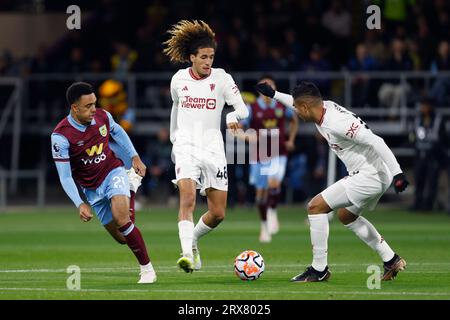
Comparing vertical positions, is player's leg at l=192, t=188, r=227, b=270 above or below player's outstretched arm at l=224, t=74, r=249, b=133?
below

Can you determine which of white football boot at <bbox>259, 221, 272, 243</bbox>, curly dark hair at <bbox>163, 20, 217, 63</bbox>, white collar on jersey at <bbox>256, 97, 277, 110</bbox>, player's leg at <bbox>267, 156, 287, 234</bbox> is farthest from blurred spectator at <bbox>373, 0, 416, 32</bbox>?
curly dark hair at <bbox>163, 20, 217, 63</bbox>

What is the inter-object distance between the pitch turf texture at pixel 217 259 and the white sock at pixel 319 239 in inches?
11.4

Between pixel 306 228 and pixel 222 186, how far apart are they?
8.78m

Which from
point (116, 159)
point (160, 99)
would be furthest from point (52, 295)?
point (160, 99)

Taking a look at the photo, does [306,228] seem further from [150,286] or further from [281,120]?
[150,286]

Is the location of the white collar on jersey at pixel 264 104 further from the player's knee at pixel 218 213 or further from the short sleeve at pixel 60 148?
the short sleeve at pixel 60 148

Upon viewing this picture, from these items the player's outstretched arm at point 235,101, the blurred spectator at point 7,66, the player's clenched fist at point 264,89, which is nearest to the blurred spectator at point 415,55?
the blurred spectator at point 7,66

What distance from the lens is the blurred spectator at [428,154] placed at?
27.8m

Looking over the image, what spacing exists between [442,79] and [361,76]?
1936 millimetres

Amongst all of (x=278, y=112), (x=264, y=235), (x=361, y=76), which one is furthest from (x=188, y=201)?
(x=361, y=76)

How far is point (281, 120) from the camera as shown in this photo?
2309 cm

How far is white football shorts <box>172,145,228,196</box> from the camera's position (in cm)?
1473

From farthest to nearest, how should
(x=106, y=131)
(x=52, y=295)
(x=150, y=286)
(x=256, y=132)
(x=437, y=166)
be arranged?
(x=437, y=166) → (x=256, y=132) → (x=106, y=131) → (x=150, y=286) → (x=52, y=295)

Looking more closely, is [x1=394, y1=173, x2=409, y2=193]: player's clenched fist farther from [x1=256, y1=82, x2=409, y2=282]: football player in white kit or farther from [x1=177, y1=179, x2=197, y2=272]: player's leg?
[x1=177, y1=179, x2=197, y2=272]: player's leg
